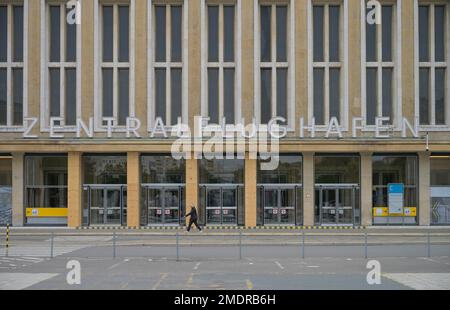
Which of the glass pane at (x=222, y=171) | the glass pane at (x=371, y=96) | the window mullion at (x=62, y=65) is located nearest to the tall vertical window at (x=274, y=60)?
the glass pane at (x=222, y=171)

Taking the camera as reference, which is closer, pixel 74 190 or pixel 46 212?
pixel 74 190

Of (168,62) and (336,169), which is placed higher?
(168,62)

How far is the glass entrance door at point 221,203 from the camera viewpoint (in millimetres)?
41688

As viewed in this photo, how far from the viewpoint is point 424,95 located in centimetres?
4175

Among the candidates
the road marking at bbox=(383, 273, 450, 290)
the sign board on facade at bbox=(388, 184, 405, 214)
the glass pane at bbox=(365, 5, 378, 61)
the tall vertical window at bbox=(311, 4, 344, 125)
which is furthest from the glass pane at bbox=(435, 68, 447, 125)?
the road marking at bbox=(383, 273, 450, 290)

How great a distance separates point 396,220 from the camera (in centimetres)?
4162

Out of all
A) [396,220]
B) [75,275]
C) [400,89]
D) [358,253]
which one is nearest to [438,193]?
[396,220]

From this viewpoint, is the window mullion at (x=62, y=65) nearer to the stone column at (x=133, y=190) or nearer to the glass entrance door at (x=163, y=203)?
the stone column at (x=133, y=190)

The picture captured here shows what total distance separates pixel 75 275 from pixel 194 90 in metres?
24.0

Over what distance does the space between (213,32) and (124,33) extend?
18.3 feet

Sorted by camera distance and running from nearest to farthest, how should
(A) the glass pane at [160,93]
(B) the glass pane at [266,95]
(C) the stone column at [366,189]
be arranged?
1. (C) the stone column at [366,189]
2. (B) the glass pane at [266,95]
3. (A) the glass pane at [160,93]

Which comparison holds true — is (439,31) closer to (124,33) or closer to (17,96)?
(124,33)

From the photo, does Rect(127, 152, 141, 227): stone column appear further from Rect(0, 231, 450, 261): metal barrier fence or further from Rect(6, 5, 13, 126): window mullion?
Rect(6, 5, 13, 126): window mullion

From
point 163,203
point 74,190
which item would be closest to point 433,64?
point 163,203
